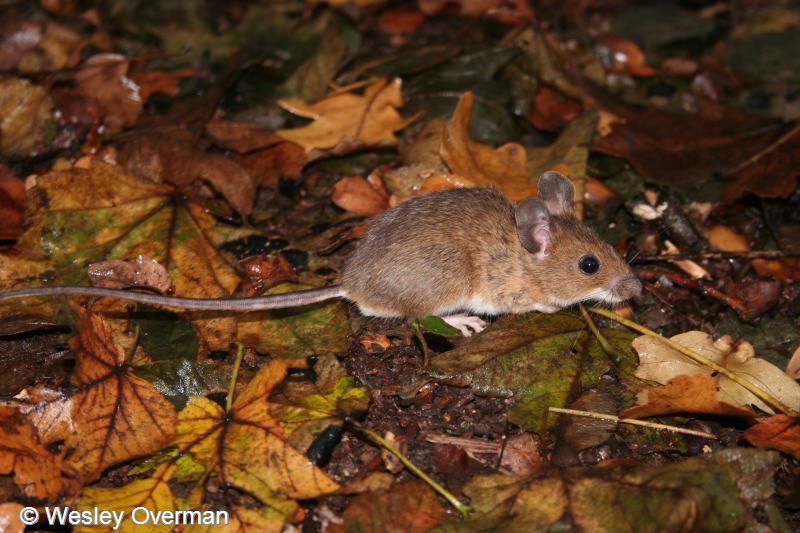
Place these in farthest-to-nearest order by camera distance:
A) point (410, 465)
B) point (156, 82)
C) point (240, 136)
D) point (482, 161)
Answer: point (156, 82) < point (240, 136) < point (482, 161) < point (410, 465)

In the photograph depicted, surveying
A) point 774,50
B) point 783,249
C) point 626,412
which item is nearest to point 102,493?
point 626,412

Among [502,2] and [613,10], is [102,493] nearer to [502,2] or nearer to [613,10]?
[502,2]

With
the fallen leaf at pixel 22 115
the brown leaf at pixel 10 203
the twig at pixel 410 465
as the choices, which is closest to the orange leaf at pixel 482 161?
the twig at pixel 410 465

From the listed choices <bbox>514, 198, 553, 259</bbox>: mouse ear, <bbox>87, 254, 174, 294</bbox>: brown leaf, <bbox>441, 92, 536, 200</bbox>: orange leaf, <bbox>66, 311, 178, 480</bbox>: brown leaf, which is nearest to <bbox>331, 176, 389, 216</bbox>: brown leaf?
<bbox>441, 92, 536, 200</bbox>: orange leaf

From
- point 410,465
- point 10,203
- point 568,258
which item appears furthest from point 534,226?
point 10,203

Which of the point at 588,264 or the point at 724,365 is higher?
the point at 588,264

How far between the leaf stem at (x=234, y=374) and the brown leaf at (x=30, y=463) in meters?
0.81

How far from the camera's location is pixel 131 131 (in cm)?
624

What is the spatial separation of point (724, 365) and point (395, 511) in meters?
1.98

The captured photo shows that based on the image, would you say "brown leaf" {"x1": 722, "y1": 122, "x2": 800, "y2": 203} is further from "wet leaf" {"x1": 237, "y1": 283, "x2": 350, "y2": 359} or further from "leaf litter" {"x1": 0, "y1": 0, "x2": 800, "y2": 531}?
"wet leaf" {"x1": 237, "y1": 283, "x2": 350, "y2": 359}

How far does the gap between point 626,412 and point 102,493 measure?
2.57 m

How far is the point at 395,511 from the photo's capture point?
3758mm

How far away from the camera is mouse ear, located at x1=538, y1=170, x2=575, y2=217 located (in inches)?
194

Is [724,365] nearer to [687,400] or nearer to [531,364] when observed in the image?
[687,400]
